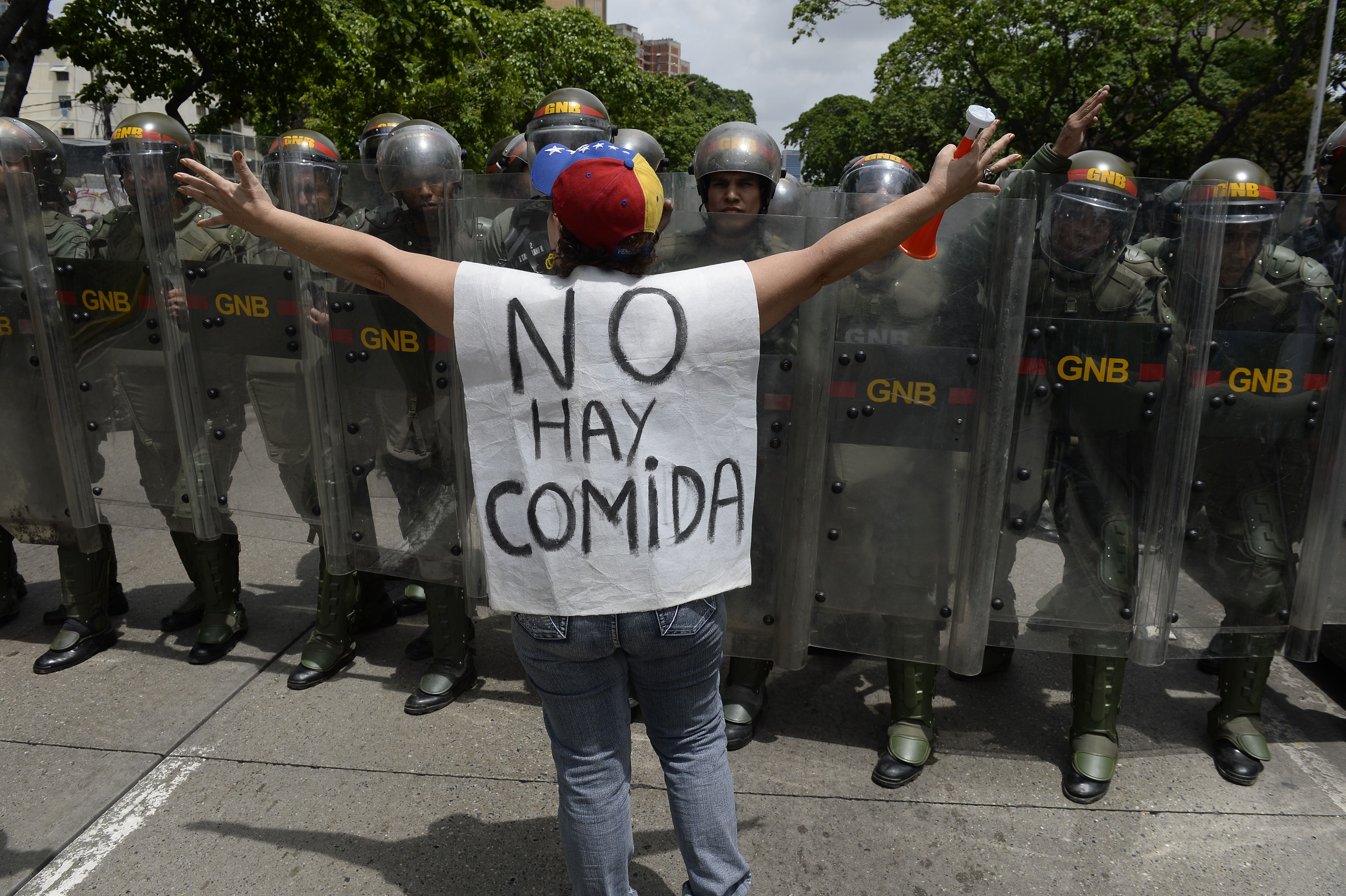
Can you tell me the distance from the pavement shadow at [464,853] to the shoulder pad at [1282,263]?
2.51 meters

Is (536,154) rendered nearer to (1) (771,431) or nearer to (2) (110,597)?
(1) (771,431)

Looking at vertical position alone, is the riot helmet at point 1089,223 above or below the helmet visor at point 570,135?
below

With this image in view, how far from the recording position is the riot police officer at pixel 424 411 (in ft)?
10.4

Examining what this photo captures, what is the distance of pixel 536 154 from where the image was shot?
12.4ft

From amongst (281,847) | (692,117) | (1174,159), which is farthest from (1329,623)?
(692,117)

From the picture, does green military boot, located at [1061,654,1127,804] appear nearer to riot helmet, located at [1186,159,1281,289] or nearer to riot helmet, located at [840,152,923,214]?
riot helmet, located at [1186,159,1281,289]

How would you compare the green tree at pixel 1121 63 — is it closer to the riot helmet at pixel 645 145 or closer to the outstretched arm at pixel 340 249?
the riot helmet at pixel 645 145

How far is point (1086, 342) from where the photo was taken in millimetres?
2750

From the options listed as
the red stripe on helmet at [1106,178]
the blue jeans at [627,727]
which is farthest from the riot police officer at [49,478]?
the red stripe on helmet at [1106,178]

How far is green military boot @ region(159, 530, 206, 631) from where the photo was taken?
4121mm

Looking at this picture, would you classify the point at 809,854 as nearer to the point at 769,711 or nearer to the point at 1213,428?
the point at 769,711

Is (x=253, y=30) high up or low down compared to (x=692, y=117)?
down

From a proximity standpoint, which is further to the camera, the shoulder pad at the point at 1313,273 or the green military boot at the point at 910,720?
the green military boot at the point at 910,720

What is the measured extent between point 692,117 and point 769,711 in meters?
43.2
